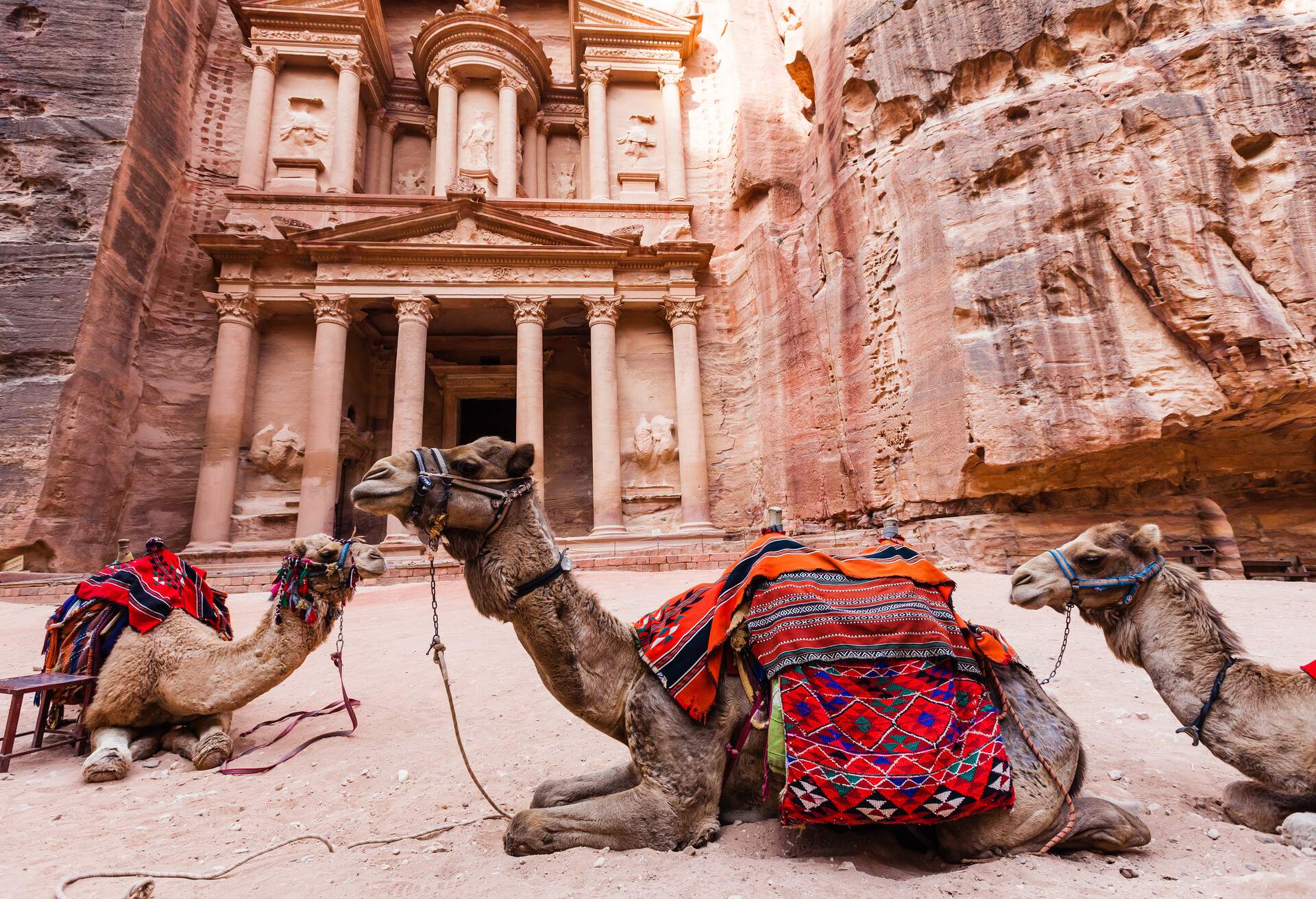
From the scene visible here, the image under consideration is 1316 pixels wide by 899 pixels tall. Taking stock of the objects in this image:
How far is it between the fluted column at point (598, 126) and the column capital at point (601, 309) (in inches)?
174

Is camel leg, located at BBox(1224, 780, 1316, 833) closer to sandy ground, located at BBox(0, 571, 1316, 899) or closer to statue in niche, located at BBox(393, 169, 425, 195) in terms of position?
sandy ground, located at BBox(0, 571, 1316, 899)

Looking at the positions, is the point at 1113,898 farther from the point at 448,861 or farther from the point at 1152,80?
the point at 1152,80

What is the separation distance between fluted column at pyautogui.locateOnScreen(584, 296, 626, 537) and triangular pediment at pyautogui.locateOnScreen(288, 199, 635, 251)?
5.89 feet

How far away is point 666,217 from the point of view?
19938 mm

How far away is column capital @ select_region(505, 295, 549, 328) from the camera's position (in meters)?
17.5

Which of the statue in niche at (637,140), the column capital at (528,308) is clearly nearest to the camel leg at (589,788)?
the column capital at (528,308)

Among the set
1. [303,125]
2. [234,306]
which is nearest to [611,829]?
[234,306]

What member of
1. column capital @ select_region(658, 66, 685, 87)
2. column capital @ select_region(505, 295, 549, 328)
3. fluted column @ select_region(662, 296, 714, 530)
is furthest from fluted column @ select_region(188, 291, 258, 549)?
column capital @ select_region(658, 66, 685, 87)

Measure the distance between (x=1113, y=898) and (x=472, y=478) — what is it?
2800mm

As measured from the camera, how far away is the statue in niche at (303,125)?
19.7 m

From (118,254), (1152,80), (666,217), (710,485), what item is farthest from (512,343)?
(1152,80)

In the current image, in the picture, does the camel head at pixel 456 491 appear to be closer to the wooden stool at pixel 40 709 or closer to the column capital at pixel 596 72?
the wooden stool at pixel 40 709

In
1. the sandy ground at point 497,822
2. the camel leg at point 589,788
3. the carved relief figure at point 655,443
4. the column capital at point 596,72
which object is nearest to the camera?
the sandy ground at point 497,822

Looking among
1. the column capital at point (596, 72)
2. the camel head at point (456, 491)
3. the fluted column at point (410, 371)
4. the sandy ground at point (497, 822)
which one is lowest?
the sandy ground at point (497, 822)
